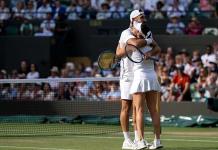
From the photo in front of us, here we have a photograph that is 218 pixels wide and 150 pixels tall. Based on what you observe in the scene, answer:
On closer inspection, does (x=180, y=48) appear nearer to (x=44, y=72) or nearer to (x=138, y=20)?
(x=44, y=72)

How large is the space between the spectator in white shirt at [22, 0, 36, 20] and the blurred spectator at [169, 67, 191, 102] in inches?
282

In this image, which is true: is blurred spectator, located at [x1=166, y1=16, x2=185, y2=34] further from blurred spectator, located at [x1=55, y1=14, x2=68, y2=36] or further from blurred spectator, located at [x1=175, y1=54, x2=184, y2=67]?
blurred spectator, located at [x1=55, y1=14, x2=68, y2=36]

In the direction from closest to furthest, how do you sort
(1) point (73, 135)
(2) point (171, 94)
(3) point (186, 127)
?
(1) point (73, 135), (3) point (186, 127), (2) point (171, 94)

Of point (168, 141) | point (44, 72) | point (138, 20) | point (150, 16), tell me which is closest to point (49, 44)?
point (44, 72)

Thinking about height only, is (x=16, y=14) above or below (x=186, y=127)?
above

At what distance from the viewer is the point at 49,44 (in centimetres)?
2517

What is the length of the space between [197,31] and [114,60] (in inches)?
436

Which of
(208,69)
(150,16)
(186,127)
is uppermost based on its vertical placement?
(150,16)

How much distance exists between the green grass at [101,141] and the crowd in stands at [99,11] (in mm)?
7384

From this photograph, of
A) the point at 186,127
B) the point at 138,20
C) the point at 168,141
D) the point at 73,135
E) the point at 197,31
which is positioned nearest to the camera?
the point at 138,20

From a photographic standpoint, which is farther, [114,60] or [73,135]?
[73,135]

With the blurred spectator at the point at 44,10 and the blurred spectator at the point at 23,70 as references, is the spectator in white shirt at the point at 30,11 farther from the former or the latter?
the blurred spectator at the point at 23,70

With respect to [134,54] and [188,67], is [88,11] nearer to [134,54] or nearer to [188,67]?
[188,67]

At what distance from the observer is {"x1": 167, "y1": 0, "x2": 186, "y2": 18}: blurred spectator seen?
24.2 metres
